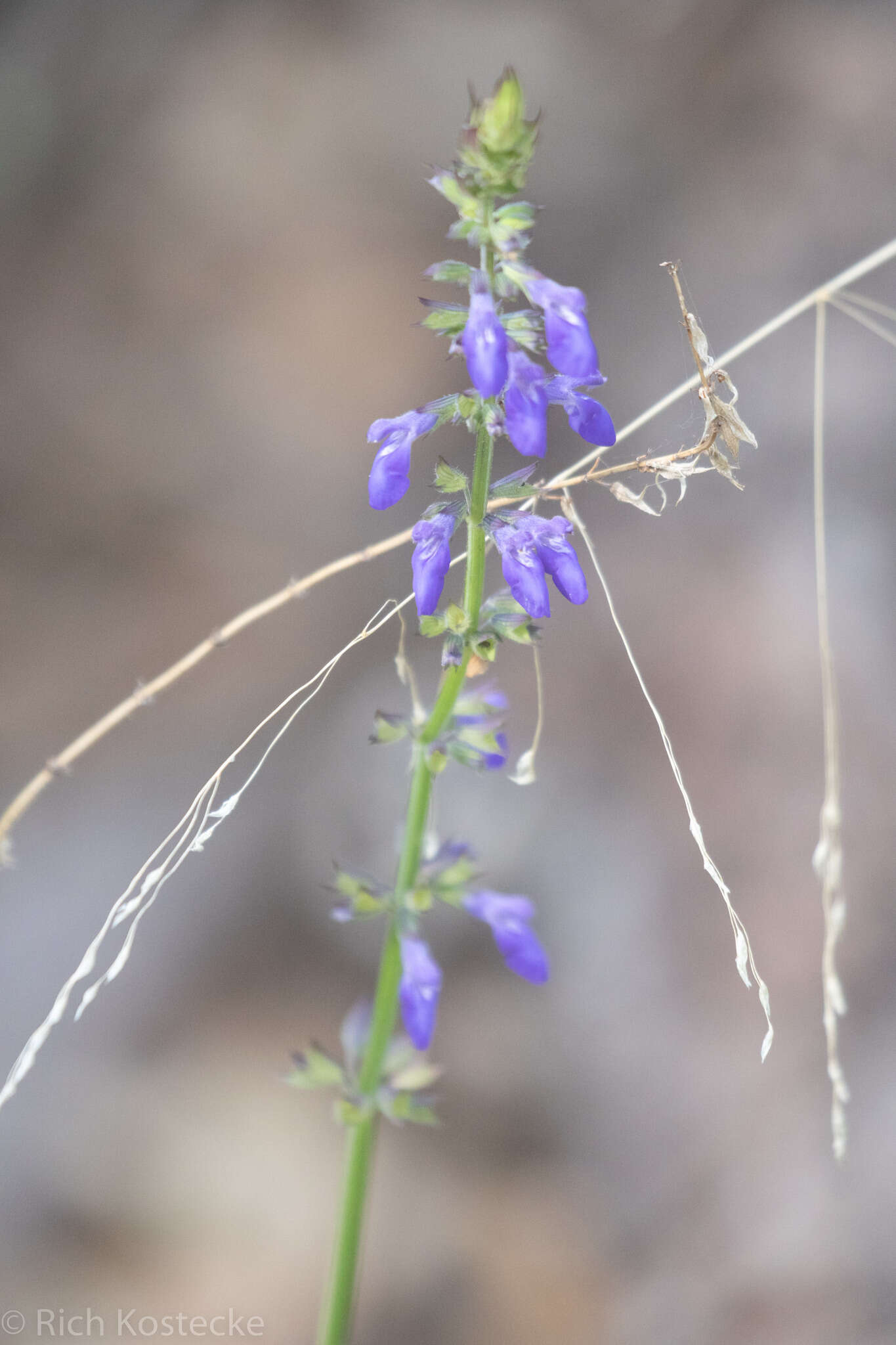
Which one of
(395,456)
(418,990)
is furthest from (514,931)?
(395,456)

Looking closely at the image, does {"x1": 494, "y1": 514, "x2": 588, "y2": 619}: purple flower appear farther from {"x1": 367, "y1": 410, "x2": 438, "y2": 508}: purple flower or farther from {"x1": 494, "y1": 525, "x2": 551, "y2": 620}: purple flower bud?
{"x1": 367, "y1": 410, "x2": 438, "y2": 508}: purple flower

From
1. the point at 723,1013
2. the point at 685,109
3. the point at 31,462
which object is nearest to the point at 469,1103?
the point at 723,1013

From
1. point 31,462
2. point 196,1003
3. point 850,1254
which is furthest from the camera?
point 31,462

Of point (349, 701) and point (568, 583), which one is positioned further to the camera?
point (349, 701)

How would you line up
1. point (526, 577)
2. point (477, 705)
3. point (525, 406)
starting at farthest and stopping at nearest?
point (477, 705), point (526, 577), point (525, 406)

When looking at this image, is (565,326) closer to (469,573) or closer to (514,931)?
(469,573)

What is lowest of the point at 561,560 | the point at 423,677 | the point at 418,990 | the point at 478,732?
the point at 418,990

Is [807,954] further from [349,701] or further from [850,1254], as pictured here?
[349,701]

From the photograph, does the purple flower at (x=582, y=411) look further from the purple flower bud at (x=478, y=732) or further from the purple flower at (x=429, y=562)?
the purple flower bud at (x=478, y=732)
